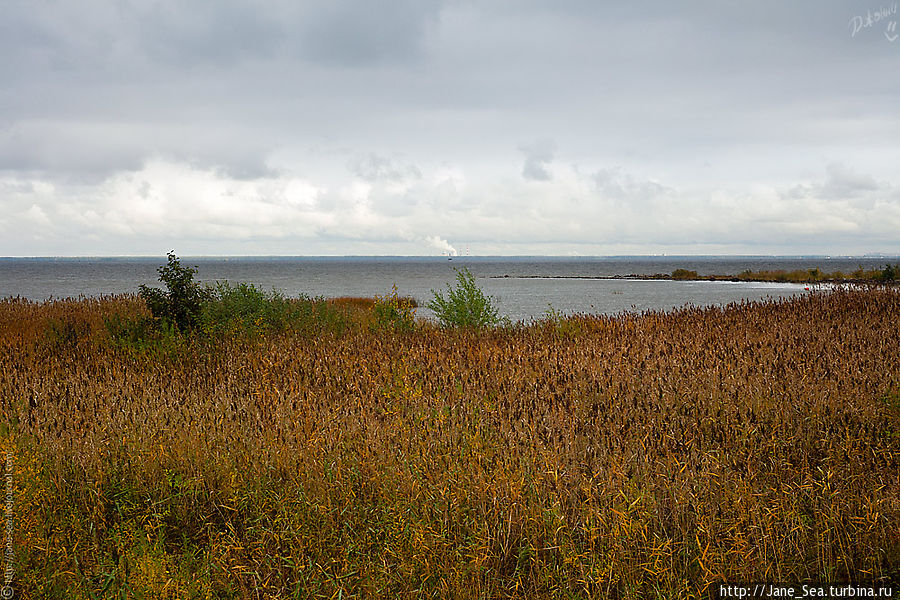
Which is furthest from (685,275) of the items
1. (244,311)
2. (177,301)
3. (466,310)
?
(177,301)

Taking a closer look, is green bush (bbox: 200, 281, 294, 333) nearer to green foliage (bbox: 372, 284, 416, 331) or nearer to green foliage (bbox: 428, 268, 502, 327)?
green foliage (bbox: 372, 284, 416, 331)

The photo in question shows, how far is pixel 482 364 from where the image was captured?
7.89m

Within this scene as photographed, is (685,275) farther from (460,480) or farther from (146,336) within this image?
(460,480)

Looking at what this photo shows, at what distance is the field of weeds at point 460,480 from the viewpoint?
3.55 m

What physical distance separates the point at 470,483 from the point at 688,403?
2712 mm

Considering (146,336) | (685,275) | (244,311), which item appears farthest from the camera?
(685,275)

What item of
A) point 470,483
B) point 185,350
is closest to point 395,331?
point 185,350

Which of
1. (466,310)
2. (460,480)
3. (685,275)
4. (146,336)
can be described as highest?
(685,275)

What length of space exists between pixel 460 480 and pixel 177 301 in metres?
9.03

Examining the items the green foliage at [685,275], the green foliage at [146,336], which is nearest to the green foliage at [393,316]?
the green foliage at [146,336]

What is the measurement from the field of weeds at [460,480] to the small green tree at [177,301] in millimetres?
4106

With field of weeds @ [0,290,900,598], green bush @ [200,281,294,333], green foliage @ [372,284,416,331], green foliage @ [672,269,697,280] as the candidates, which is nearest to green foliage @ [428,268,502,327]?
green foliage @ [372,284,416,331]

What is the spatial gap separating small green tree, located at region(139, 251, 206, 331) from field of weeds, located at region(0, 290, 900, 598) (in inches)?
162

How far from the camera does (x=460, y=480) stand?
13.7ft
